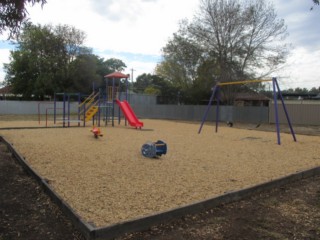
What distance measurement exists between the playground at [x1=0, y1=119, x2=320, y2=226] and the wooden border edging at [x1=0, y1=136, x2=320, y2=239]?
0.13 m

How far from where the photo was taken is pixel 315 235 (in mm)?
3898

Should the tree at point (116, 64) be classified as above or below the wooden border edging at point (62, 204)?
above

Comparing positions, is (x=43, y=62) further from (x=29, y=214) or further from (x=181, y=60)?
(x=29, y=214)

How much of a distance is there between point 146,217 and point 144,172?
2.62m

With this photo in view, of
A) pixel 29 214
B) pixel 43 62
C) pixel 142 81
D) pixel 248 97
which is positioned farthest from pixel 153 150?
pixel 142 81

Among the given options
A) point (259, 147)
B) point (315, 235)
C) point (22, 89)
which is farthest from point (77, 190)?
point (22, 89)

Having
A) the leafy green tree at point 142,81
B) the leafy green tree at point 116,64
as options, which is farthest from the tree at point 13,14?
the leafy green tree at point 142,81

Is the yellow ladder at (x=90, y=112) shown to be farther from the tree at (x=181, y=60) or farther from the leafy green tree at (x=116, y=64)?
the leafy green tree at (x=116, y=64)

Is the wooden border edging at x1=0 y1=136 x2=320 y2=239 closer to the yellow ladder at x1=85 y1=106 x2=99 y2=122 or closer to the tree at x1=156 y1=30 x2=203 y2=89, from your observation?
the yellow ladder at x1=85 y1=106 x2=99 y2=122

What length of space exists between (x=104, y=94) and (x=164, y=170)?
51.3ft

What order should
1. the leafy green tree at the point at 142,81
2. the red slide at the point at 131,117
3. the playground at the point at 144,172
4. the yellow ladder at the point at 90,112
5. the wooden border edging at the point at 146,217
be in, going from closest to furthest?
the wooden border edging at the point at 146,217 → the playground at the point at 144,172 → the red slide at the point at 131,117 → the yellow ladder at the point at 90,112 → the leafy green tree at the point at 142,81

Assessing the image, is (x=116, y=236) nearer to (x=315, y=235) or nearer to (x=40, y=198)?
(x=40, y=198)

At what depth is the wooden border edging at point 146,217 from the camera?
143 inches

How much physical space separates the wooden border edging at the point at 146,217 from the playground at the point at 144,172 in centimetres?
13
